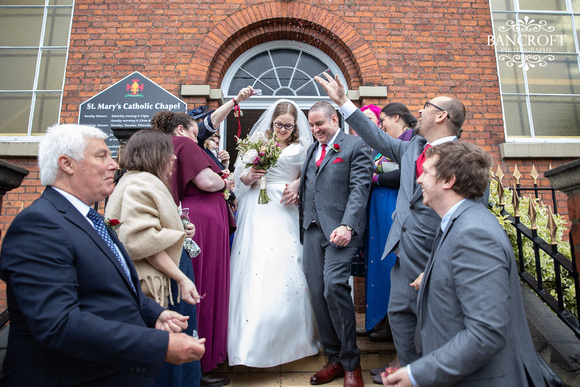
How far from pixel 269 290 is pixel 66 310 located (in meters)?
2.17

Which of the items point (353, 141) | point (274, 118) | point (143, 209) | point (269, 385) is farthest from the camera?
point (274, 118)

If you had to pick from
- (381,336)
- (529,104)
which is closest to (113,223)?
(381,336)

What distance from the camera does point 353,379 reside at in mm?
3076

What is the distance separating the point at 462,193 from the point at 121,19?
19.9 ft

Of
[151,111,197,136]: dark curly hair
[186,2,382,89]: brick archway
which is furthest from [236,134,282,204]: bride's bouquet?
[186,2,382,89]: brick archway

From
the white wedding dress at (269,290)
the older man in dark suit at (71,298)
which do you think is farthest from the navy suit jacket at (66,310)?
the white wedding dress at (269,290)

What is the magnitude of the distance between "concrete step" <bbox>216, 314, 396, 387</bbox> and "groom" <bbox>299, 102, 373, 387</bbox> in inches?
9.0

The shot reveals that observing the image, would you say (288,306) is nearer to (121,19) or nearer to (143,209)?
(143,209)

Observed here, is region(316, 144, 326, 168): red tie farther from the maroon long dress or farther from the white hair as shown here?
the white hair

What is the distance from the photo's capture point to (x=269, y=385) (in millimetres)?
3281

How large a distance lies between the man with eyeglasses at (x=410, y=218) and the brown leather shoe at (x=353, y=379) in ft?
1.58

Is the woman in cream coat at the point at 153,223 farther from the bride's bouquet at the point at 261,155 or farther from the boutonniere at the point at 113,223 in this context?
the bride's bouquet at the point at 261,155

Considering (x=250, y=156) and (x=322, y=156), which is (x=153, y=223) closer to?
(x=250, y=156)

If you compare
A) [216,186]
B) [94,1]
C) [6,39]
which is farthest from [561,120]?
[6,39]
